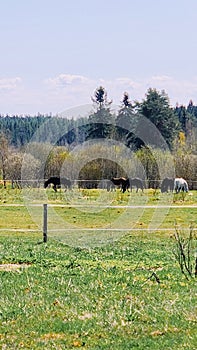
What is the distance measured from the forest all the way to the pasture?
1266 cm

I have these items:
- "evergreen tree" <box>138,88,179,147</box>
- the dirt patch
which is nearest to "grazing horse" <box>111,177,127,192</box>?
the dirt patch

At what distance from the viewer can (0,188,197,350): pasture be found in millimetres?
6934

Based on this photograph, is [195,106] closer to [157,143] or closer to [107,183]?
[157,143]

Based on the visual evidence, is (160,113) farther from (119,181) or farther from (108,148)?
(119,181)

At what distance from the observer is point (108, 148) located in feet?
145

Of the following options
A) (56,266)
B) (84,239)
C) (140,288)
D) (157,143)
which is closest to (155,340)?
(140,288)

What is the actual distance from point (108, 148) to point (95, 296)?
3537 cm

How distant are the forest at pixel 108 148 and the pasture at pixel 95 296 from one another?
12658 millimetres

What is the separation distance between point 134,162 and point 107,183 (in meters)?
Answer: 6.60

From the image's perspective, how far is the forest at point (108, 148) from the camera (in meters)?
43.9

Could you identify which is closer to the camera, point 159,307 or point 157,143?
point 159,307

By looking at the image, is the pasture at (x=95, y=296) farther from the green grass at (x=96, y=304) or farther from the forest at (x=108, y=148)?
the forest at (x=108, y=148)

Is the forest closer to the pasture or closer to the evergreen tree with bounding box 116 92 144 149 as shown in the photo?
the evergreen tree with bounding box 116 92 144 149

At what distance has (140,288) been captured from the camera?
9.85 meters
